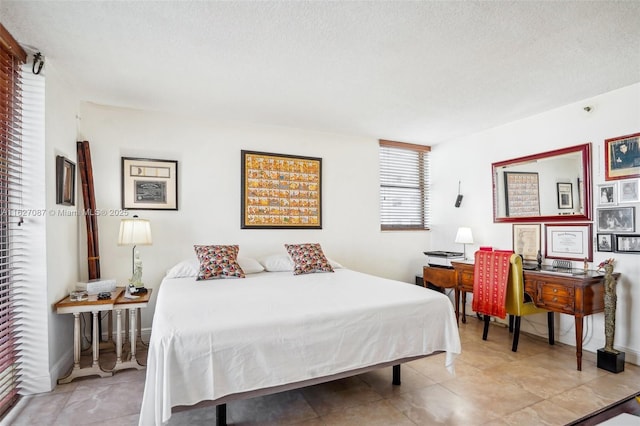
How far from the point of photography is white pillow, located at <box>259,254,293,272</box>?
12.6 feet

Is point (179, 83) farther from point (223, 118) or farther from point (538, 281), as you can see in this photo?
point (538, 281)

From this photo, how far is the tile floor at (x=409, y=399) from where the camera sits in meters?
2.17

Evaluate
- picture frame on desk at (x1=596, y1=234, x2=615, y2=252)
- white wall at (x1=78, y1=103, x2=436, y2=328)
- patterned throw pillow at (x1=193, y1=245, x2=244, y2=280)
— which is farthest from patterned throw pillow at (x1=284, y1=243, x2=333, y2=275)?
picture frame on desk at (x1=596, y1=234, x2=615, y2=252)

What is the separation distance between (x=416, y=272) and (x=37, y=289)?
4.52 metres

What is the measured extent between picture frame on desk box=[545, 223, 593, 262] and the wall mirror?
9 centimetres

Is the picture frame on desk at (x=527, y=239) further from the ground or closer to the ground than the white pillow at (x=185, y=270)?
further from the ground

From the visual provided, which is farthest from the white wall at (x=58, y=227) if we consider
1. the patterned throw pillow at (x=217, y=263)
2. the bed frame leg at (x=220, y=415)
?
the bed frame leg at (x=220, y=415)

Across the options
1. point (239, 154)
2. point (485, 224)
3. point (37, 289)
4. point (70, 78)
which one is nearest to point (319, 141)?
point (239, 154)

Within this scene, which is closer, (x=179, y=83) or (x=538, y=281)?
(x=179, y=83)

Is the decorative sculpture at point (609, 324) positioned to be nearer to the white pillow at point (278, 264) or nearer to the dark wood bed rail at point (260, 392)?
the dark wood bed rail at point (260, 392)

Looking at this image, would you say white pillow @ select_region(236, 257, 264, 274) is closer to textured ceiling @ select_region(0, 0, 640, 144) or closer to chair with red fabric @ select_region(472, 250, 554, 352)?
textured ceiling @ select_region(0, 0, 640, 144)

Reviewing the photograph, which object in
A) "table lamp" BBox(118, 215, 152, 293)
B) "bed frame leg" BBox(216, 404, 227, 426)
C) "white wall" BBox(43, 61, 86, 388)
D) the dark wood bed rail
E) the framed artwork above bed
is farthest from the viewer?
the framed artwork above bed

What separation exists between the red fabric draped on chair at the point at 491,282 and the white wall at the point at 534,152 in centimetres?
79

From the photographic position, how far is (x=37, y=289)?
2533 mm
